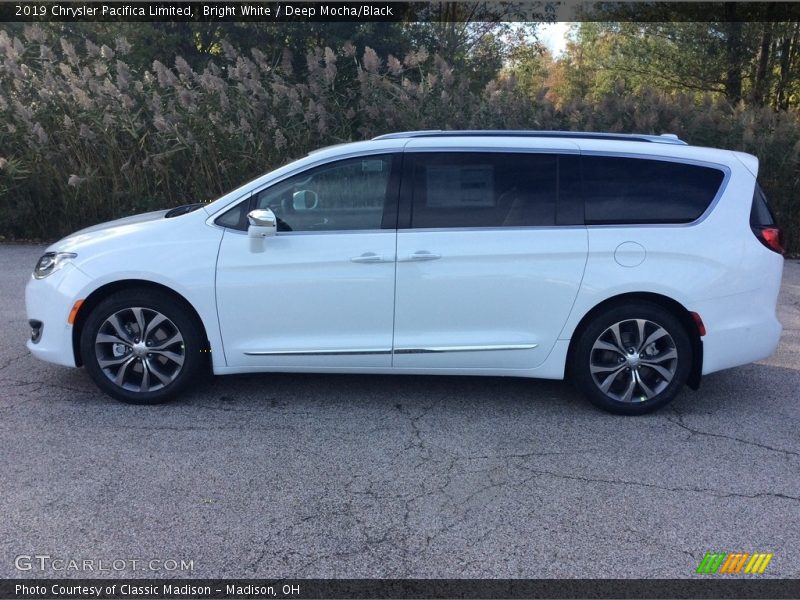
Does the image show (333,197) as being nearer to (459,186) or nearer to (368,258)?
(368,258)

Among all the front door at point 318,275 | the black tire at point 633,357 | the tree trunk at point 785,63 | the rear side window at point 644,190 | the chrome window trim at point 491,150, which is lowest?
the black tire at point 633,357

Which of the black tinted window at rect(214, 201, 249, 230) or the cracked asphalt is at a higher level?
the black tinted window at rect(214, 201, 249, 230)

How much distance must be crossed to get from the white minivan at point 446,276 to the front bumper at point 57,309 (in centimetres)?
1

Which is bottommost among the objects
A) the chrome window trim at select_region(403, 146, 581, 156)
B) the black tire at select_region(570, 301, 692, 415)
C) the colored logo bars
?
the colored logo bars

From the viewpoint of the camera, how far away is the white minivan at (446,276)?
5.20 meters

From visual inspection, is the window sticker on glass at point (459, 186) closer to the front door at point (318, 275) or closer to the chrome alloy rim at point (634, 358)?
the front door at point (318, 275)

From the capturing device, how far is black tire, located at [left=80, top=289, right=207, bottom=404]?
17.3 feet

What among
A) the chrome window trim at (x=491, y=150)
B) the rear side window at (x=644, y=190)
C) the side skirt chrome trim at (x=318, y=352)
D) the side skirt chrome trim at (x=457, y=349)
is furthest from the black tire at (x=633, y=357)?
the side skirt chrome trim at (x=318, y=352)

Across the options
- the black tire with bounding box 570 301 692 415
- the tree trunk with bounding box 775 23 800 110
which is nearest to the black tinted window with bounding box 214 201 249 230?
the black tire with bounding box 570 301 692 415

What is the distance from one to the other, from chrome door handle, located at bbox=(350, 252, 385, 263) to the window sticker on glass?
1.60 feet

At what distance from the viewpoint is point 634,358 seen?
5.29 meters

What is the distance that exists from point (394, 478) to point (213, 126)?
8.61 m

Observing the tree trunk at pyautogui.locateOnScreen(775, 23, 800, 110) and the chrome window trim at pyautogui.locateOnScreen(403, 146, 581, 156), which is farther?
the tree trunk at pyautogui.locateOnScreen(775, 23, 800, 110)

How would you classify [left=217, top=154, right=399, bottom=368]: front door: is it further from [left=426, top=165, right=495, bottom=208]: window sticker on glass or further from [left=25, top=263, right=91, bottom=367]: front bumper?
[left=25, top=263, right=91, bottom=367]: front bumper
